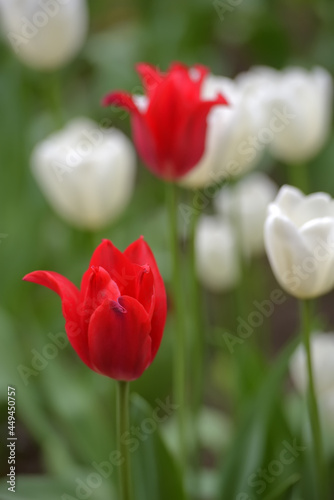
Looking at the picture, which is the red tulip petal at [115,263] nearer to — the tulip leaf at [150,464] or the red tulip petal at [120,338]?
the red tulip petal at [120,338]

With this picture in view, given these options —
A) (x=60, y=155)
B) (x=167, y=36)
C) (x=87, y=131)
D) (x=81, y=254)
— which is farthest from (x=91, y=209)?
(x=167, y=36)

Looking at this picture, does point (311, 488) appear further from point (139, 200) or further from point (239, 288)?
point (139, 200)

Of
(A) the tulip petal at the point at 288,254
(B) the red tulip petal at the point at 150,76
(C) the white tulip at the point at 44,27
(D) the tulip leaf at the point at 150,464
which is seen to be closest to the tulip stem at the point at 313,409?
(A) the tulip petal at the point at 288,254

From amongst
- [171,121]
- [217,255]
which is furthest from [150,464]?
[217,255]

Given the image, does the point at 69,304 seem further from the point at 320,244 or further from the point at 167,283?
the point at 167,283

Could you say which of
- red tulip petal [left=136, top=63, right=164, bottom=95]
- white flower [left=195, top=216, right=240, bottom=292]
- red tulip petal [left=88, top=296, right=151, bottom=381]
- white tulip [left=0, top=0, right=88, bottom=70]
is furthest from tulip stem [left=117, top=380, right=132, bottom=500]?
white tulip [left=0, top=0, right=88, bottom=70]
